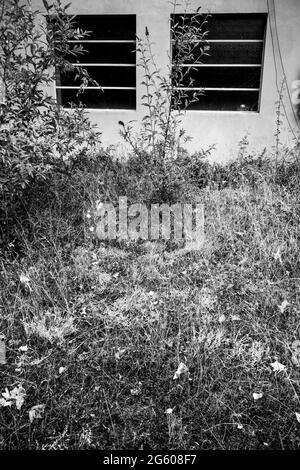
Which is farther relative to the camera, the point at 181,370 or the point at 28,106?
the point at 28,106

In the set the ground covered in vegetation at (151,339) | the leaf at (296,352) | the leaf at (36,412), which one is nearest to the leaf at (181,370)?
the ground covered in vegetation at (151,339)

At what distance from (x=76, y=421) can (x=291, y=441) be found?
3.91 ft

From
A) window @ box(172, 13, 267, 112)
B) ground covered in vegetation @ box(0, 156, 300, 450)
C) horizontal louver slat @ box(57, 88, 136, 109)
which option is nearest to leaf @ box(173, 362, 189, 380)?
ground covered in vegetation @ box(0, 156, 300, 450)

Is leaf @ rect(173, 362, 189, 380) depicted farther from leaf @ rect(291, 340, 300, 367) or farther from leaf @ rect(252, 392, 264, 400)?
leaf @ rect(291, 340, 300, 367)

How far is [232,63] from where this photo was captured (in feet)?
20.2

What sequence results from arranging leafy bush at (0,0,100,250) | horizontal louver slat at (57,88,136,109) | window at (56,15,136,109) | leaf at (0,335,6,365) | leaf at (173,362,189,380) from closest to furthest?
leaf at (173,362,189,380), leaf at (0,335,6,365), leafy bush at (0,0,100,250), window at (56,15,136,109), horizontal louver slat at (57,88,136,109)

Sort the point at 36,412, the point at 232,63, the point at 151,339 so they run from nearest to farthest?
1. the point at 36,412
2. the point at 151,339
3. the point at 232,63

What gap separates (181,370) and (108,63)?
558 centimetres

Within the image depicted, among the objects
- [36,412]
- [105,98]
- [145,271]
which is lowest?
[36,412]

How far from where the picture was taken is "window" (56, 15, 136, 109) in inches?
241

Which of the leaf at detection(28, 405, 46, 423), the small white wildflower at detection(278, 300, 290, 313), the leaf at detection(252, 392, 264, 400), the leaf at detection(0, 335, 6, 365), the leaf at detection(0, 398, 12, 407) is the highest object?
the small white wildflower at detection(278, 300, 290, 313)

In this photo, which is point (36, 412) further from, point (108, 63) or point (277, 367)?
point (108, 63)

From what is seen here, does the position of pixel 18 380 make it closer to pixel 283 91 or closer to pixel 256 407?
pixel 256 407

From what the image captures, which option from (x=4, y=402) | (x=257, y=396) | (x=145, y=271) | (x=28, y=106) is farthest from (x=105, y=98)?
(x=257, y=396)
